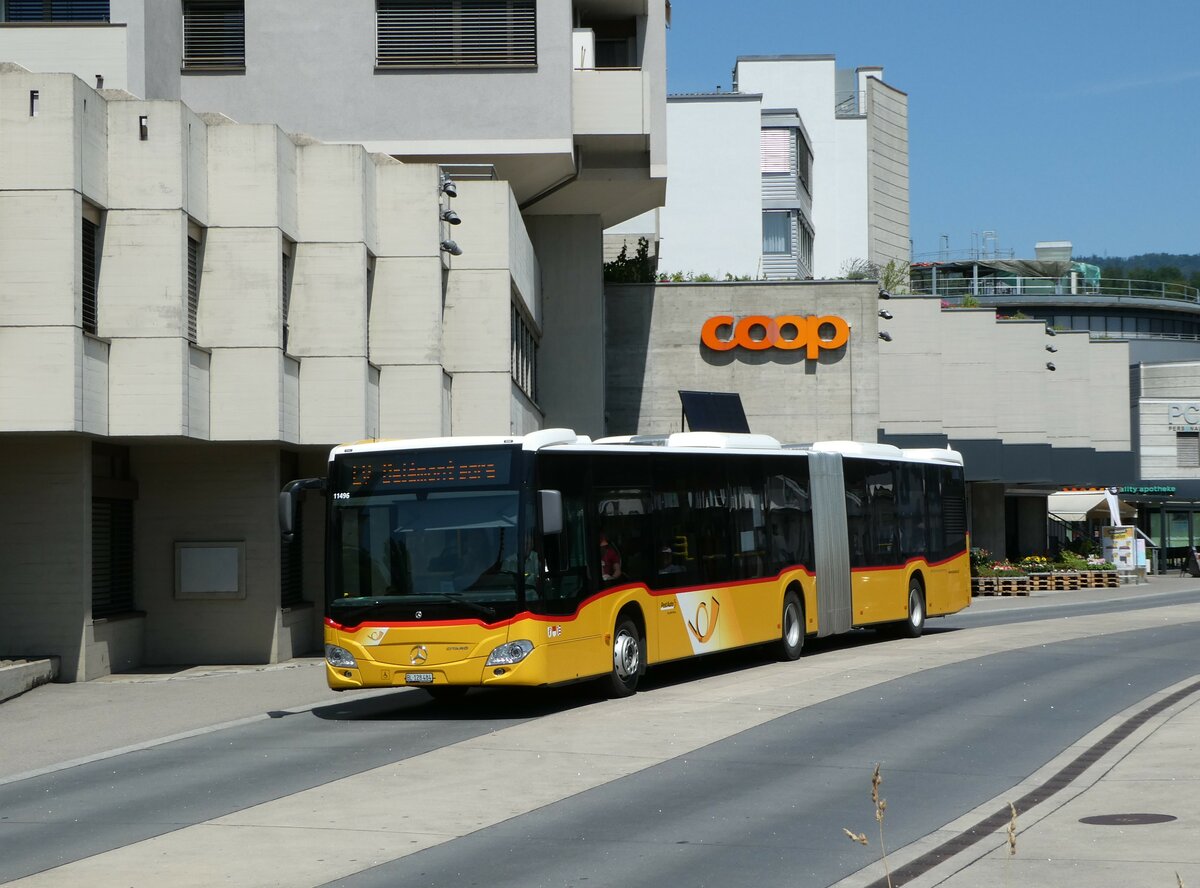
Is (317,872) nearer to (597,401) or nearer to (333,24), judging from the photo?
(333,24)

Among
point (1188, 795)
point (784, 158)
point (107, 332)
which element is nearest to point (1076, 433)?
point (784, 158)

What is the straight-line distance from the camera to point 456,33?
3509 cm

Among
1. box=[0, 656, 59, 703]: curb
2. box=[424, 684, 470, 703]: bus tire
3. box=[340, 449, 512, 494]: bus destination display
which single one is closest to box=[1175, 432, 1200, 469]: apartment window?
box=[424, 684, 470, 703]: bus tire

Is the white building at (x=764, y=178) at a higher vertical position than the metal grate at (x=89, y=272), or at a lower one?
higher

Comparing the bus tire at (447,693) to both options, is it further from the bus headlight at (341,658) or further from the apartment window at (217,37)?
the apartment window at (217,37)

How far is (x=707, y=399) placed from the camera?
143ft

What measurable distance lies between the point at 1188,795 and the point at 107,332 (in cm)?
1605

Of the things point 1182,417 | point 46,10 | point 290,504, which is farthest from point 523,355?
point 1182,417

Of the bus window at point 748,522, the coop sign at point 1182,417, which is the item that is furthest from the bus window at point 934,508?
the coop sign at point 1182,417

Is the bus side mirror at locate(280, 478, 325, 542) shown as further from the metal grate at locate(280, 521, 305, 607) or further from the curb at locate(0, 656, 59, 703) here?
the metal grate at locate(280, 521, 305, 607)

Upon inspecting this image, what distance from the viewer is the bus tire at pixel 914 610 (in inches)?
1139

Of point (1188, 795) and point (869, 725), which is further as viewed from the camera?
point (869, 725)

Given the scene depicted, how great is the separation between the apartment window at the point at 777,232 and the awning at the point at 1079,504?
1570 cm

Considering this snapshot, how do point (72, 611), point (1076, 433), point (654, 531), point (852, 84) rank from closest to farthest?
1. point (654, 531)
2. point (72, 611)
3. point (1076, 433)
4. point (852, 84)
